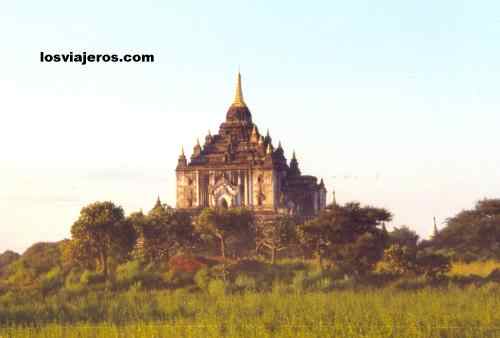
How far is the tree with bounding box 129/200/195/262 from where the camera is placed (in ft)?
163

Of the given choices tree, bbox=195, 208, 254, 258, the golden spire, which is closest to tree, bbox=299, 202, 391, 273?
tree, bbox=195, 208, 254, 258

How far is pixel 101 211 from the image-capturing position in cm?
4541

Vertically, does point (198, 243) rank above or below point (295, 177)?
below

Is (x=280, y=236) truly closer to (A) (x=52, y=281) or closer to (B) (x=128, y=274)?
(B) (x=128, y=274)

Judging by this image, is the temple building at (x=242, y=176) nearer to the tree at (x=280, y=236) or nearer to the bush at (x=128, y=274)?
the tree at (x=280, y=236)

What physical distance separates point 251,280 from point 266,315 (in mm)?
11375

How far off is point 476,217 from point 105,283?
29.4m

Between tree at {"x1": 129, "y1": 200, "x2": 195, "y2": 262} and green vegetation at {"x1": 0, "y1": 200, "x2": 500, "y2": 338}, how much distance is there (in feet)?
0.22

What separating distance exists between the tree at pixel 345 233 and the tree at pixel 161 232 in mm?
9182

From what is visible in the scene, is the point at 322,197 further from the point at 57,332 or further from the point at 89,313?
the point at 57,332

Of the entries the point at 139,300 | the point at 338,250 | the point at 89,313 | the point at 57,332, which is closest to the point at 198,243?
the point at 338,250

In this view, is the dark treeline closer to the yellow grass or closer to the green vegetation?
the green vegetation

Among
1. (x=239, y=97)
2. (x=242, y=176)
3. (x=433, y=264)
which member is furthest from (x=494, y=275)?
(x=239, y=97)

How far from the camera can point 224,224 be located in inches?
2039
